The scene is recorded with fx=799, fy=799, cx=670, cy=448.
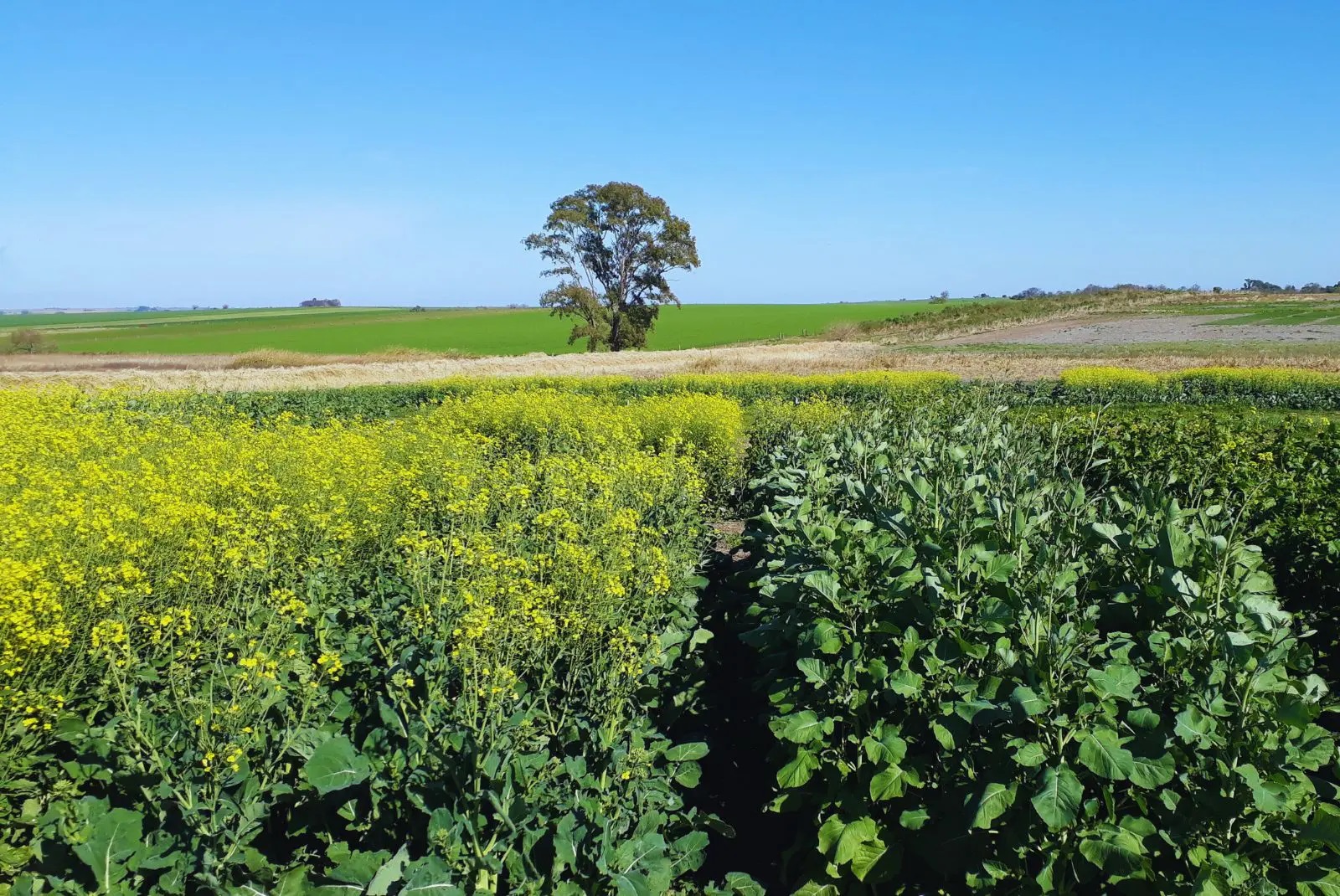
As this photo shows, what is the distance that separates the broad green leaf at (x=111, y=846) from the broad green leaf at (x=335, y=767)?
570mm

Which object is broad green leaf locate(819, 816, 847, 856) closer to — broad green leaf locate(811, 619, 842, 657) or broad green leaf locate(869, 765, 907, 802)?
broad green leaf locate(869, 765, 907, 802)

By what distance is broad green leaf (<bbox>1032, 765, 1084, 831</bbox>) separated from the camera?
2.55 metres

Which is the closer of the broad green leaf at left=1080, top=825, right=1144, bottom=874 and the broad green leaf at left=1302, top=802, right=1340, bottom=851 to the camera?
the broad green leaf at left=1302, top=802, right=1340, bottom=851

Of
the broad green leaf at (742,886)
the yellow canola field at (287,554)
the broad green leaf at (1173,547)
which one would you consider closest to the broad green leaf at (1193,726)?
the broad green leaf at (1173,547)

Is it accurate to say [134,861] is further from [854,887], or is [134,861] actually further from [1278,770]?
[1278,770]

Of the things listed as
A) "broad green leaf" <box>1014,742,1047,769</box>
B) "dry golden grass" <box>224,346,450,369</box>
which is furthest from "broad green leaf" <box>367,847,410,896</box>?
"dry golden grass" <box>224,346,450,369</box>

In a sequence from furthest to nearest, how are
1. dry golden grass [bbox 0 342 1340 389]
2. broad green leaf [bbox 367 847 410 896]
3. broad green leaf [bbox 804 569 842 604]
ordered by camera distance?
1. dry golden grass [bbox 0 342 1340 389]
2. broad green leaf [bbox 804 569 842 604]
3. broad green leaf [bbox 367 847 410 896]

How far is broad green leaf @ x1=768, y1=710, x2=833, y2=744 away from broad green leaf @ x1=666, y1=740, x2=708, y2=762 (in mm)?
339

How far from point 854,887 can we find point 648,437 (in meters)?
9.93

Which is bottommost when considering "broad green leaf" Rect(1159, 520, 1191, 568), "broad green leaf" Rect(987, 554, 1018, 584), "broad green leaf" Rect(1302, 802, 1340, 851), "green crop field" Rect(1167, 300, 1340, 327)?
"broad green leaf" Rect(1302, 802, 1340, 851)

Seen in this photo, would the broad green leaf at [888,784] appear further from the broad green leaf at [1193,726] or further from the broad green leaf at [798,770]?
the broad green leaf at [1193,726]

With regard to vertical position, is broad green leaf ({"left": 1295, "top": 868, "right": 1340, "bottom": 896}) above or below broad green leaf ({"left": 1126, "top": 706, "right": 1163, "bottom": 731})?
below

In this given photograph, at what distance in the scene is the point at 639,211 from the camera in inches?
2103

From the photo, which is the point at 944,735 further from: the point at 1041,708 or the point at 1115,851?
the point at 1115,851
